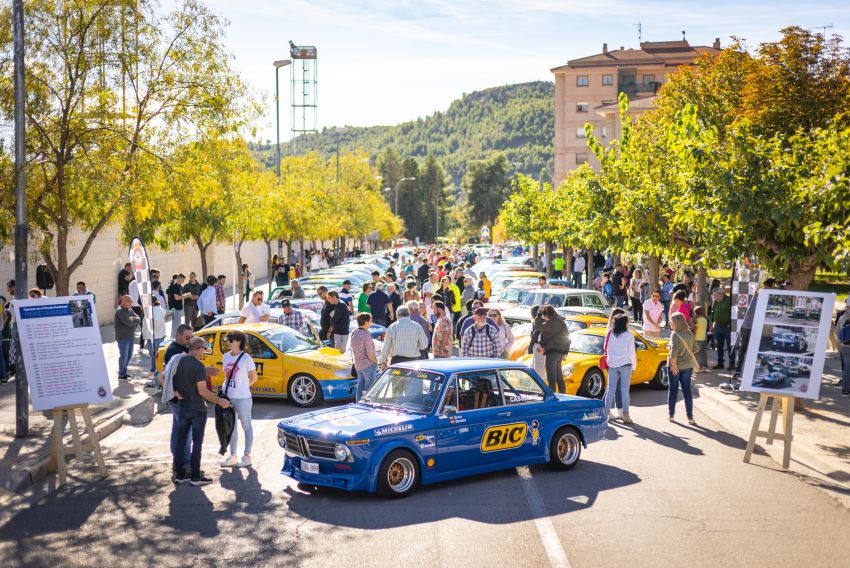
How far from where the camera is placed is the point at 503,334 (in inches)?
636

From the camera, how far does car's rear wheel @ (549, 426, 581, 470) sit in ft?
37.0

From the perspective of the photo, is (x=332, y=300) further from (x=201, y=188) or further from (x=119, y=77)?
(x=119, y=77)

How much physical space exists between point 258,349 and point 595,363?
232 inches

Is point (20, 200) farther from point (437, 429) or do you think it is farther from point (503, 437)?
point (503, 437)

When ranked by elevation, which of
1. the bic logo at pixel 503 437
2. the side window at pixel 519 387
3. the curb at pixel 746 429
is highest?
the side window at pixel 519 387

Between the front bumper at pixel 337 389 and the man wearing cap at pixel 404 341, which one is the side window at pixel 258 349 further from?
the man wearing cap at pixel 404 341

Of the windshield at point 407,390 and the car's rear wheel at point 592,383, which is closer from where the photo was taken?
the windshield at point 407,390

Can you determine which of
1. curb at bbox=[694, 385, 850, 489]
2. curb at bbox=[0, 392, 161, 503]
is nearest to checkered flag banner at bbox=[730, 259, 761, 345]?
curb at bbox=[694, 385, 850, 489]

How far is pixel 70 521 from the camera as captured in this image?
954 cm

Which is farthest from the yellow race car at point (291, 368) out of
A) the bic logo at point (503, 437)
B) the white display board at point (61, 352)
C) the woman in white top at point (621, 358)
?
the bic logo at point (503, 437)

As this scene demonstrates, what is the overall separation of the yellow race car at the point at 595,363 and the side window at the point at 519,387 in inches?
186

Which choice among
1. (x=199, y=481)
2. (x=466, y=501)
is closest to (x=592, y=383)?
(x=466, y=501)

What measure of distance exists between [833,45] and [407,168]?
127745 mm

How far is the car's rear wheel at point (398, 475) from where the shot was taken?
988 cm
